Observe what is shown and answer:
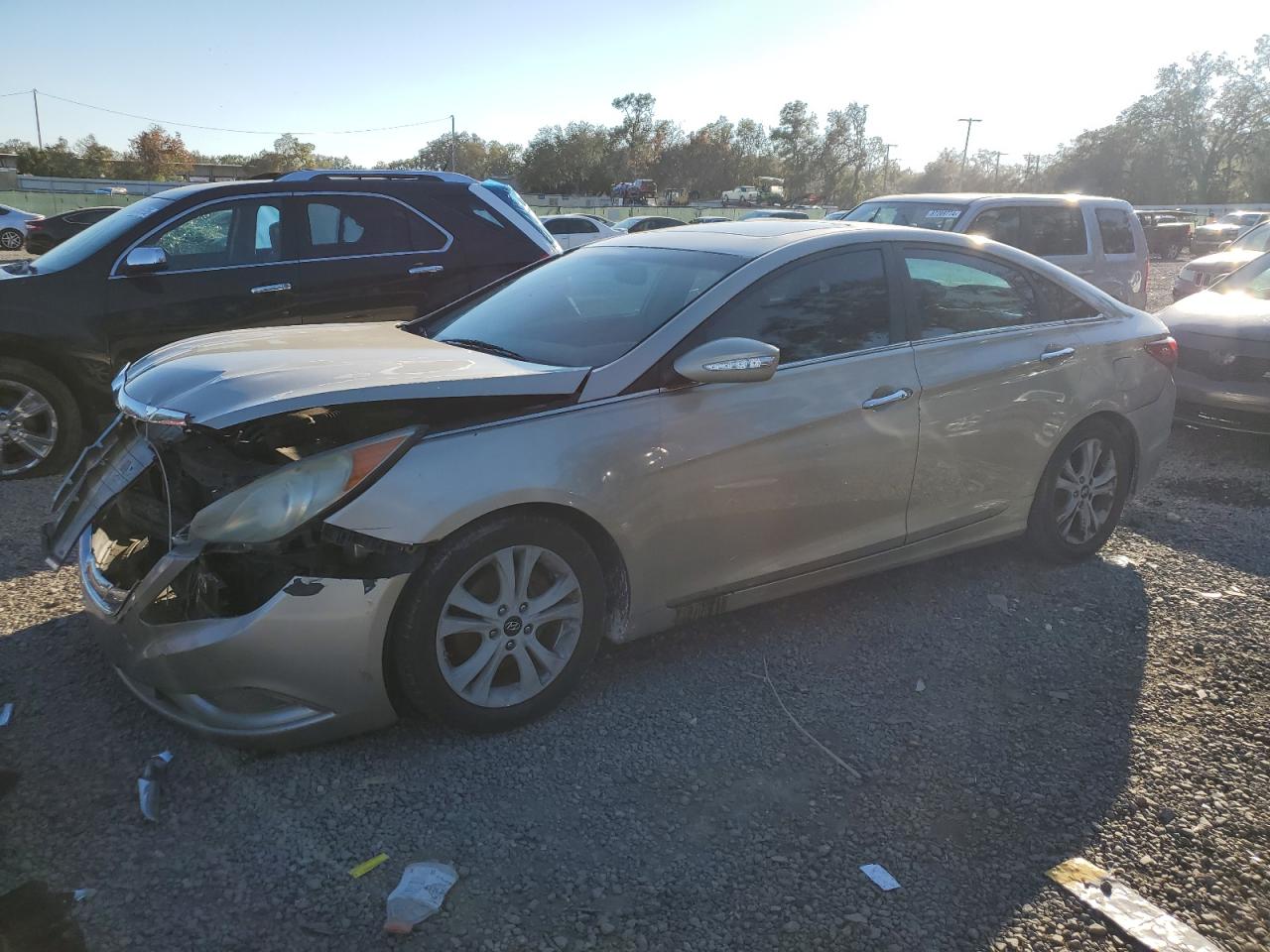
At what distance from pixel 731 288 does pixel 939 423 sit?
1.15 meters

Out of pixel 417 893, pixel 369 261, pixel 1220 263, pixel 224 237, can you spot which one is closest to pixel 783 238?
pixel 417 893

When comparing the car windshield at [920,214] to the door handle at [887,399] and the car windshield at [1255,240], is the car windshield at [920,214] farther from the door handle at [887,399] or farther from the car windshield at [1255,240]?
the door handle at [887,399]

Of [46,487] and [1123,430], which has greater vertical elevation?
[1123,430]

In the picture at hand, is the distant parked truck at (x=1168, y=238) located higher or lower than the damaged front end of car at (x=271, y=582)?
higher

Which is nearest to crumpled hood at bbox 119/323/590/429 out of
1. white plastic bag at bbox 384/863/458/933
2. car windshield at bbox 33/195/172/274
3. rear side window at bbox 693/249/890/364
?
rear side window at bbox 693/249/890/364

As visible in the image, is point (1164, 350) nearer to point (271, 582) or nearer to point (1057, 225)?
point (271, 582)

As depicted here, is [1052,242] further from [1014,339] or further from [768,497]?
[768,497]

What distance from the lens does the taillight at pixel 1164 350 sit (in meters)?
4.91

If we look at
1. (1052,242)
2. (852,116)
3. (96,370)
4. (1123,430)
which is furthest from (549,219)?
(852,116)

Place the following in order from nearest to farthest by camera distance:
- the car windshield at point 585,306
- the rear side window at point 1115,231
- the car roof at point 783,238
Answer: the car windshield at point 585,306
the car roof at point 783,238
the rear side window at point 1115,231

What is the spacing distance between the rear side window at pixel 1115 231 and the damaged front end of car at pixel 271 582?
9255 millimetres

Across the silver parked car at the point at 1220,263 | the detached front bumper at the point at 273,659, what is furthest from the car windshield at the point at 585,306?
the silver parked car at the point at 1220,263

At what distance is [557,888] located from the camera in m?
2.47

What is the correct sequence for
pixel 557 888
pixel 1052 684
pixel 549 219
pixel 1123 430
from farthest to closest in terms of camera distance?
pixel 549 219 → pixel 1123 430 → pixel 1052 684 → pixel 557 888
